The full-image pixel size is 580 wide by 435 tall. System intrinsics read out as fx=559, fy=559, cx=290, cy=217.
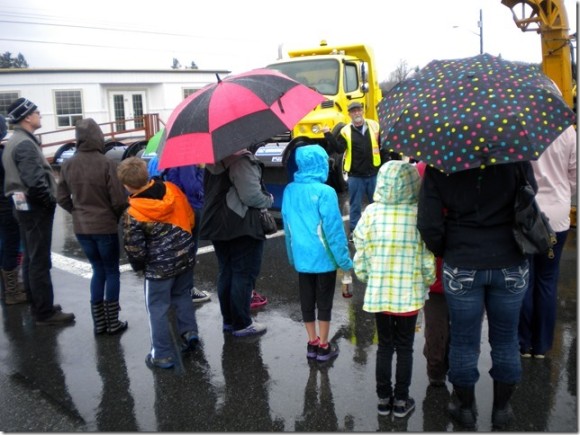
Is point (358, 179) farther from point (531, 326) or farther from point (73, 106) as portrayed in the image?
point (73, 106)

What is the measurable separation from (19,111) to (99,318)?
2.00m

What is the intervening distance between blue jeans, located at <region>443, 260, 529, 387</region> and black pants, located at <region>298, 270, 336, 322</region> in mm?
1149

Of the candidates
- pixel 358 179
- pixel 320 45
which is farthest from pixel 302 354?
pixel 320 45

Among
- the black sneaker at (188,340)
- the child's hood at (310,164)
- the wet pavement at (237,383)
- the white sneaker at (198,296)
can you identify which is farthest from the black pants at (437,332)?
the white sneaker at (198,296)

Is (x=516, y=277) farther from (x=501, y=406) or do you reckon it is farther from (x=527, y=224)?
(x=501, y=406)

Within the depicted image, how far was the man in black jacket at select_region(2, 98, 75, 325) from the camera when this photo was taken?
4.96 meters

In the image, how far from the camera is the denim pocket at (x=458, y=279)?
9.64 ft

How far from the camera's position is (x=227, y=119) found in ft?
12.6

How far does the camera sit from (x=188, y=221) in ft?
14.2

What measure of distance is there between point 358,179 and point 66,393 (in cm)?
470

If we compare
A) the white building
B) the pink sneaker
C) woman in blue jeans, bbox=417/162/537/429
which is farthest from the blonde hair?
the white building

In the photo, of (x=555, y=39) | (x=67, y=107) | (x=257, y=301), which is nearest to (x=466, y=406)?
(x=257, y=301)

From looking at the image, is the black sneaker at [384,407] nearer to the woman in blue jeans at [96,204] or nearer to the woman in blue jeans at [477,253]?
the woman in blue jeans at [477,253]

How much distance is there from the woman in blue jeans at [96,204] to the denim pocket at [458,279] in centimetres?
290
